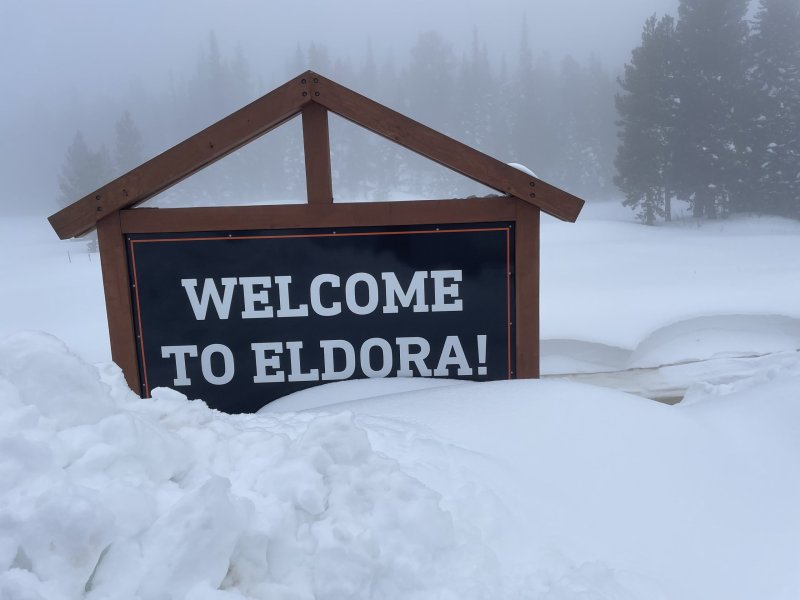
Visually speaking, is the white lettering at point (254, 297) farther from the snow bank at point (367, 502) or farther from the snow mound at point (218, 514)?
the snow mound at point (218, 514)

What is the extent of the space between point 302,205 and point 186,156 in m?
0.72

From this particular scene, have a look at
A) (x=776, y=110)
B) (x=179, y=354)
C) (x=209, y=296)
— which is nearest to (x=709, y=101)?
(x=776, y=110)

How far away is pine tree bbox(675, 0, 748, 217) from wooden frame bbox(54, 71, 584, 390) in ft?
94.0

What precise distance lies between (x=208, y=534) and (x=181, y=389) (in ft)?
8.14

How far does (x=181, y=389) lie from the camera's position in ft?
12.9

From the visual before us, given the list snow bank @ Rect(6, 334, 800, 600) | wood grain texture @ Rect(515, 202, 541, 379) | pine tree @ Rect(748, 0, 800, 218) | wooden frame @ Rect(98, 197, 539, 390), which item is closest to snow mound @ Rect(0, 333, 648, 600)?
snow bank @ Rect(6, 334, 800, 600)

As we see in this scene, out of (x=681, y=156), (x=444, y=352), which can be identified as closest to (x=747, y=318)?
(x=444, y=352)

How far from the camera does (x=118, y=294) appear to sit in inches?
151

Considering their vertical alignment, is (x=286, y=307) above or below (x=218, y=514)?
above

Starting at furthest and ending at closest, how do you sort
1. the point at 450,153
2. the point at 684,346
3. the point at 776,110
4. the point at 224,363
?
the point at 776,110 < the point at 684,346 < the point at 224,363 < the point at 450,153

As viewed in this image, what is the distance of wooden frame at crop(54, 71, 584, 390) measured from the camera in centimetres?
372

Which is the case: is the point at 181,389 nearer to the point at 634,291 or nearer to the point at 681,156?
the point at 634,291

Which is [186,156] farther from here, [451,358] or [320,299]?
[451,358]

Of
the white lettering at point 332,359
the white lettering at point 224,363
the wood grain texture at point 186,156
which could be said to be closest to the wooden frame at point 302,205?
the wood grain texture at point 186,156
